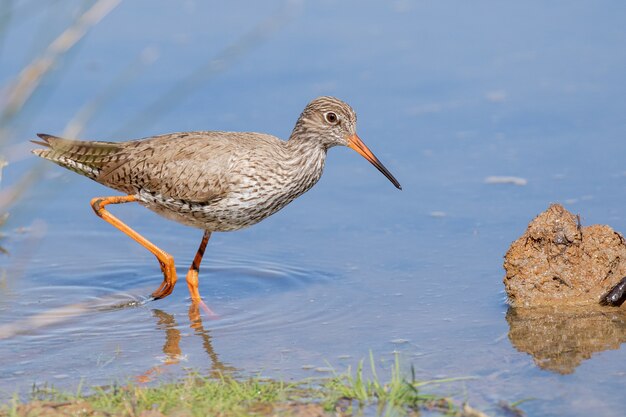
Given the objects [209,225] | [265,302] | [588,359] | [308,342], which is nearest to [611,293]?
[588,359]

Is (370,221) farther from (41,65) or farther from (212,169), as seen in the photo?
(41,65)

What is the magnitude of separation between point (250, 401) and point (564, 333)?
7.20 ft

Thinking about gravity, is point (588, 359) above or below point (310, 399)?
above

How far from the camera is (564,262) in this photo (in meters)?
7.06

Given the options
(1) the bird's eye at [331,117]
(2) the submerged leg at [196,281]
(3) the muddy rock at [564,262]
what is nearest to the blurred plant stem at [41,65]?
(2) the submerged leg at [196,281]

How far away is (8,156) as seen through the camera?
453 cm

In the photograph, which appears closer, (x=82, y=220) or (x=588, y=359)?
(x=588, y=359)

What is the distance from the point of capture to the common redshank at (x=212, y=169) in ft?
26.1

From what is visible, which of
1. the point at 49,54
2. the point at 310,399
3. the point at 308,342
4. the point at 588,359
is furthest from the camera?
the point at 308,342

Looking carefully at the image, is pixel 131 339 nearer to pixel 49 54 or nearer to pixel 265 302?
pixel 265 302

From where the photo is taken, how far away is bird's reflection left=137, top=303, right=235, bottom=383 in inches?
247

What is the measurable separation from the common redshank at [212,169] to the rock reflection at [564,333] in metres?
1.81

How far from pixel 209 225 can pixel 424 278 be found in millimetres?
1643

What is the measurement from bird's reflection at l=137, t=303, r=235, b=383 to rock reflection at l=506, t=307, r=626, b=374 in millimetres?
1750
